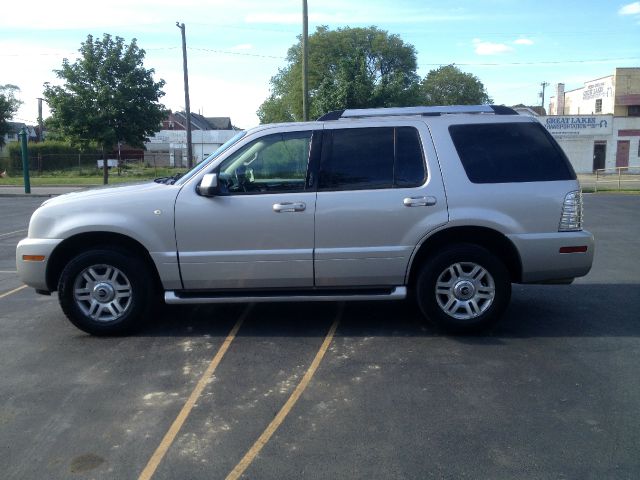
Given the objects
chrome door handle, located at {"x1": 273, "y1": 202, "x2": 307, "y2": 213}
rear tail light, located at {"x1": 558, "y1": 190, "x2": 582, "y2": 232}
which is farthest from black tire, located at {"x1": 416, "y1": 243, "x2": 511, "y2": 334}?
chrome door handle, located at {"x1": 273, "y1": 202, "x2": 307, "y2": 213}

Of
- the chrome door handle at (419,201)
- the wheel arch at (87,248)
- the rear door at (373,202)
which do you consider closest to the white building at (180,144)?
the wheel arch at (87,248)

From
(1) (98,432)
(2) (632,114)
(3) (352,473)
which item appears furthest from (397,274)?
(2) (632,114)

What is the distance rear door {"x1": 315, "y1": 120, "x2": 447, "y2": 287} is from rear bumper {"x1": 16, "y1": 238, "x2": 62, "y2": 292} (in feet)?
8.26

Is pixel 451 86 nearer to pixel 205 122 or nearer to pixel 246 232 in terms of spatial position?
pixel 205 122

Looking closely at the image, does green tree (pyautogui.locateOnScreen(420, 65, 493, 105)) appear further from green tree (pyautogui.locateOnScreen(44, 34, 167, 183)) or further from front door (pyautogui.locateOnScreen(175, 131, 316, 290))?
front door (pyautogui.locateOnScreen(175, 131, 316, 290))

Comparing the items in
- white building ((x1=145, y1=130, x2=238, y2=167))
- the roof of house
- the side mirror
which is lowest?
the side mirror

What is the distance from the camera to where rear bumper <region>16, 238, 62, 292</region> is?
5859 mm

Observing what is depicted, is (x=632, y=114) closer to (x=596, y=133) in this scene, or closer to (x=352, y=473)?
(x=596, y=133)

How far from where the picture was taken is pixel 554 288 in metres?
7.88

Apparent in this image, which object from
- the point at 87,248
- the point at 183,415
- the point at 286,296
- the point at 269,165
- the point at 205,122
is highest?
the point at 205,122

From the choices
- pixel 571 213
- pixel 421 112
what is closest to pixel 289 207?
pixel 421 112

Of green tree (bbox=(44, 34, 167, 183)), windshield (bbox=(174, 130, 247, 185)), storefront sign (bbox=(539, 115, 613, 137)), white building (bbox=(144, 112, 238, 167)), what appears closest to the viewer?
windshield (bbox=(174, 130, 247, 185))

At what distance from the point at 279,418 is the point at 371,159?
2692 mm

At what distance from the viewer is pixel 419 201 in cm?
574
